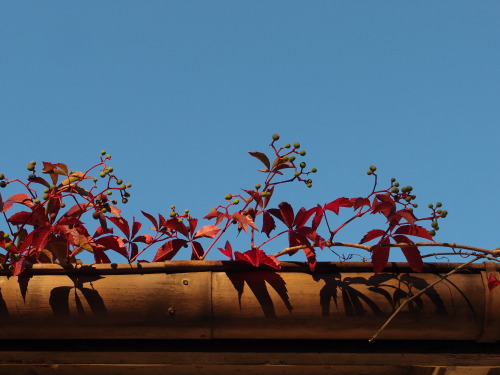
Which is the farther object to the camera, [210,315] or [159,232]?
[159,232]

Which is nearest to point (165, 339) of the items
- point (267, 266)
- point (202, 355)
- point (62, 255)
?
point (202, 355)

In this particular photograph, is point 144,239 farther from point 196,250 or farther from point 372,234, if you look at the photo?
point 372,234

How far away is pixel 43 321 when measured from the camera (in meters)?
1.55

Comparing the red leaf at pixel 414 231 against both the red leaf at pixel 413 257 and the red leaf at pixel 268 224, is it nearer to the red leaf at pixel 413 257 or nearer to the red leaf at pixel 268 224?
the red leaf at pixel 413 257

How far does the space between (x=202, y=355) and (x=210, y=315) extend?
124 mm

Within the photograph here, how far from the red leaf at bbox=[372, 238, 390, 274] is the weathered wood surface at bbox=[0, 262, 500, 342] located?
0.15ft

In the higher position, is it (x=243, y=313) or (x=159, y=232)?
(x=159, y=232)

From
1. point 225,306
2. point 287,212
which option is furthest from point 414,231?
point 225,306

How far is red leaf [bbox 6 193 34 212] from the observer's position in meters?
1.82

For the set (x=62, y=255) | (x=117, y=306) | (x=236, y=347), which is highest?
(x=62, y=255)

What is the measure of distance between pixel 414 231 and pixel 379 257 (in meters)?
0.17

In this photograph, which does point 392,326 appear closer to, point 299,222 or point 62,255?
point 299,222

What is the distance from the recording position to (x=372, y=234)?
173 centimetres

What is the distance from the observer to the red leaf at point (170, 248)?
1796 millimetres
